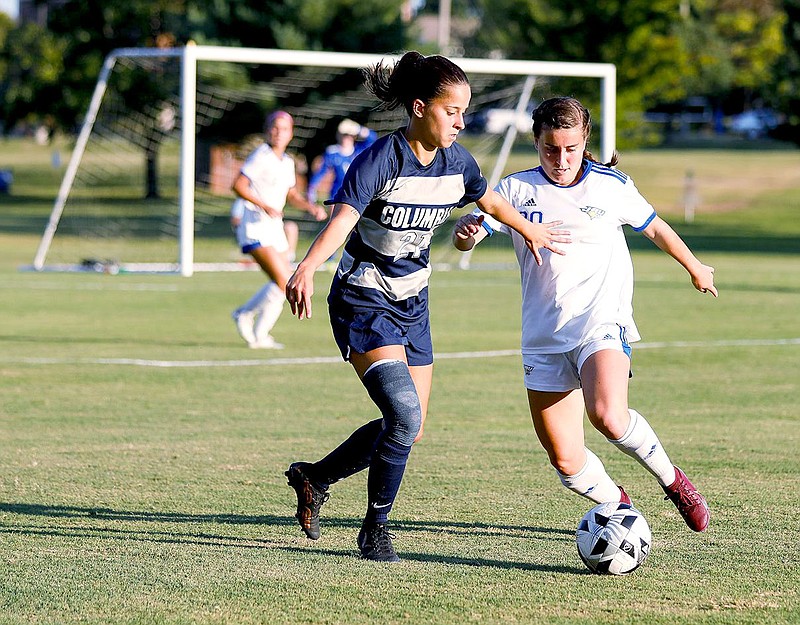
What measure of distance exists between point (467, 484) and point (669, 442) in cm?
178

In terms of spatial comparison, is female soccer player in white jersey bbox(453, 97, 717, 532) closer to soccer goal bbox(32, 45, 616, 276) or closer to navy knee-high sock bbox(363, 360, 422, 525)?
navy knee-high sock bbox(363, 360, 422, 525)

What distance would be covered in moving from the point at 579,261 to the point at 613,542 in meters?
1.21

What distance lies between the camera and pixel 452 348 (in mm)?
12383

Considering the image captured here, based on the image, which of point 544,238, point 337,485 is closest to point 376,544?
point 544,238

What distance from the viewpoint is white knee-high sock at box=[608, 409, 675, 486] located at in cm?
504

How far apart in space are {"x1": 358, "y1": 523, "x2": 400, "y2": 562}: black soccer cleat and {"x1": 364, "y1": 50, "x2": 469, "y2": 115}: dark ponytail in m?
1.66

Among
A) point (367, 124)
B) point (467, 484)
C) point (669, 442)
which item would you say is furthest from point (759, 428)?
point (367, 124)

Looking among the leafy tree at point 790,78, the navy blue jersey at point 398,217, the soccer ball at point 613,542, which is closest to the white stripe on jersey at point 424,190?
the navy blue jersey at point 398,217

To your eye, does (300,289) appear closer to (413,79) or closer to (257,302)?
(413,79)

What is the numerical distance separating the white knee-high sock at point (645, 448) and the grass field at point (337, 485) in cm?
34

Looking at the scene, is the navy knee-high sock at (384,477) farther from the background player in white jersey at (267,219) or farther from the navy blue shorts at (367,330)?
the background player in white jersey at (267,219)

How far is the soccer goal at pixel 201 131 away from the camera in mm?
20719

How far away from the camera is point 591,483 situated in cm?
536

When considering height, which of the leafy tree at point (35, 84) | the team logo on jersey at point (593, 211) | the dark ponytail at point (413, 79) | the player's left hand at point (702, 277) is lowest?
the leafy tree at point (35, 84)
